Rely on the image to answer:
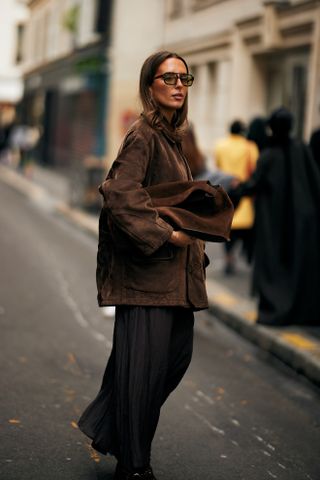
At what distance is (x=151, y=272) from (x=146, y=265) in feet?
0.12

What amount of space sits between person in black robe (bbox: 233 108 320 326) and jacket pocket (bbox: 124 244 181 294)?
414 cm

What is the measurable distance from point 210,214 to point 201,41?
54.6 ft

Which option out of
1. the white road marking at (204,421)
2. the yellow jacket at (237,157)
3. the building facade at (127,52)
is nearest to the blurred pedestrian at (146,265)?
the white road marking at (204,421)

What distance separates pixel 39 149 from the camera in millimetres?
39531

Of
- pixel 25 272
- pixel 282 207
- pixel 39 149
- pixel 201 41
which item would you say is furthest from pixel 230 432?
pixel 39 149

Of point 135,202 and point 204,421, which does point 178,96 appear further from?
point 204,421

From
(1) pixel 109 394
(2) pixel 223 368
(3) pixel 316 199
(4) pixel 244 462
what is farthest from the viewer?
(3) pixel 316 199

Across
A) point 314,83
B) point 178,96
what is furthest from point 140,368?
point 314,83

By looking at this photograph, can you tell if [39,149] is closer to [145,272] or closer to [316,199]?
[316,199]

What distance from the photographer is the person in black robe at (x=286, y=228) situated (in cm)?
796

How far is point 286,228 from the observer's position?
8.12 meters

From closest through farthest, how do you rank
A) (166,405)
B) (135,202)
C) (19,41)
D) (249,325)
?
(135,202) < (166,405) < (249,325) < (19,41)

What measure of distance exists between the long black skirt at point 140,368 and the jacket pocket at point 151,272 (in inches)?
3.6

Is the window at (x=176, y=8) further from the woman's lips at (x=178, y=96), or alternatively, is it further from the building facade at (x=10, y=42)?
the building facade at (x=10, y=42)
